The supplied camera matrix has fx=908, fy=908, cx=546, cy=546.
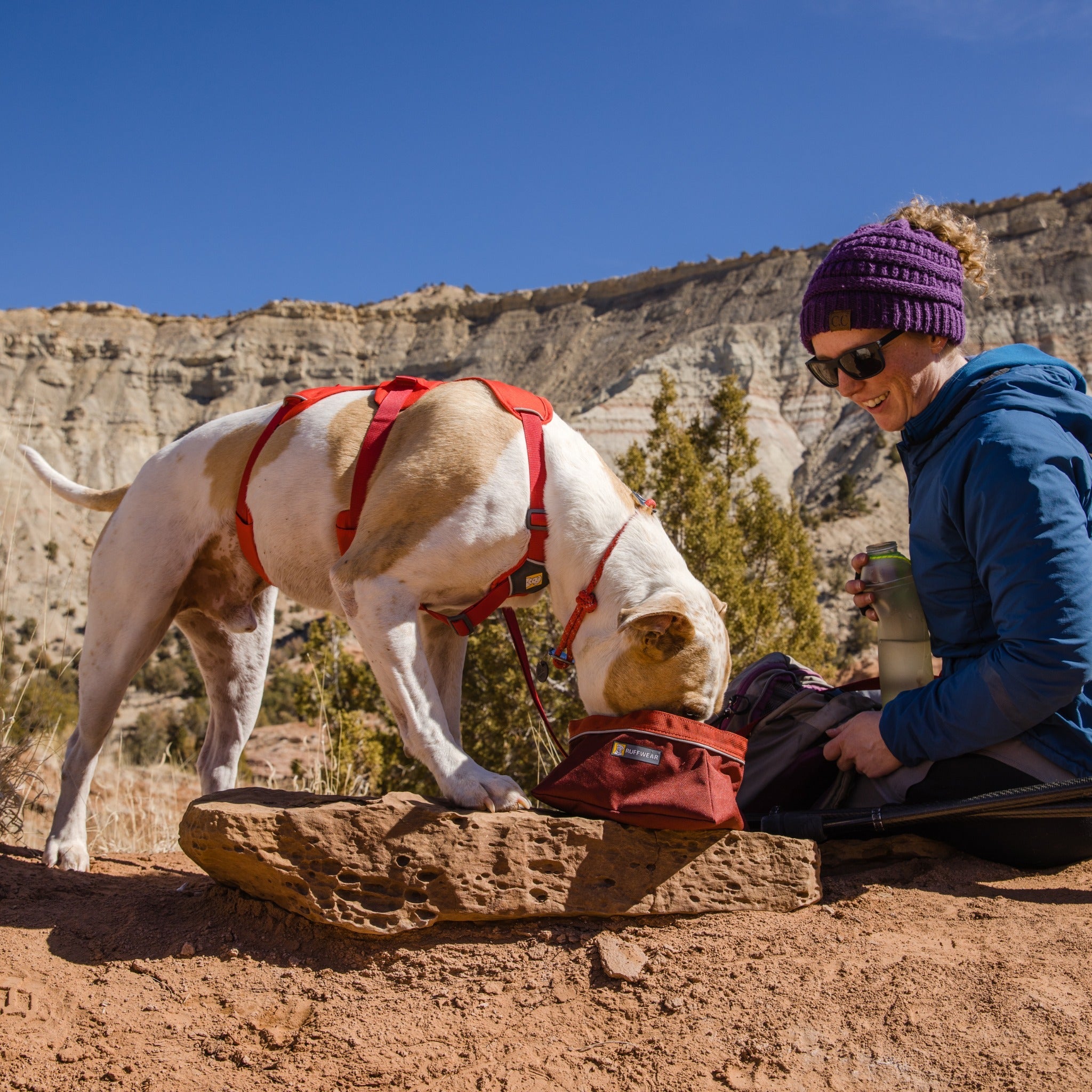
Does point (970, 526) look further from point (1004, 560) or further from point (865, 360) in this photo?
point (865, 360)

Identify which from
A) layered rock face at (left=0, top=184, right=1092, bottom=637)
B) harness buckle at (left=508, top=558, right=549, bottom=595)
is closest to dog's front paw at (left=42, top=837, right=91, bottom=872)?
harness buckle at (left=508, top=558, right=549, bottom=595)

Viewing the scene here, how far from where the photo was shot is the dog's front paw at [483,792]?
267 cm

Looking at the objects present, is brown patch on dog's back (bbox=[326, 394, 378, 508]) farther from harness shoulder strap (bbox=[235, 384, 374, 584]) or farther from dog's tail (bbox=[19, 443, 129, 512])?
dog's tail (bbox=[19, 443, 129, 512])

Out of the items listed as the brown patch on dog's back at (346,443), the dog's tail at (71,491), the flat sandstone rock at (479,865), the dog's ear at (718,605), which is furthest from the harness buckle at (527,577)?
the dog's tail at (71,491)

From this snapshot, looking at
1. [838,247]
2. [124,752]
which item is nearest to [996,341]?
[124,752]

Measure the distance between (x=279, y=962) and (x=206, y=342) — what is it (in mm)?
57216

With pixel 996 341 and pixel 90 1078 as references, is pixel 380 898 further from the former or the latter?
pixel 996 341

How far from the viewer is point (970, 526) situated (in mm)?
2508

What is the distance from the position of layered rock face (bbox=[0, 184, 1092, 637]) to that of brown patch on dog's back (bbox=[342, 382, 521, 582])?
31346 mm

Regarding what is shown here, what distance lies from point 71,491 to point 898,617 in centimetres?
361

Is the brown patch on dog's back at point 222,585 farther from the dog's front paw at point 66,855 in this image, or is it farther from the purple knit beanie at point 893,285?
the purple knit beanie at point 893,285

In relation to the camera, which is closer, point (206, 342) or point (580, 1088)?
point (580, 1088)

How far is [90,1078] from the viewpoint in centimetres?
207

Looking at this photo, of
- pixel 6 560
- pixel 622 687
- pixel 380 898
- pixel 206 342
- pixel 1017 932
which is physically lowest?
pixel 1017 932
